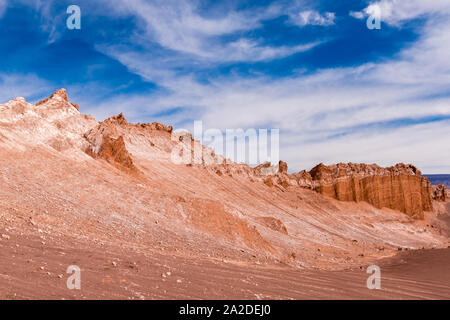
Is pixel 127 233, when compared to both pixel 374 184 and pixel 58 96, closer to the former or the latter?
pixel 58 96

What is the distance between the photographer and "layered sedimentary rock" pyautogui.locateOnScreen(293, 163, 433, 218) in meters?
50.7

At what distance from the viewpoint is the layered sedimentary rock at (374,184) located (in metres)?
50.7

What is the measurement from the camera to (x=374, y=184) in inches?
2115

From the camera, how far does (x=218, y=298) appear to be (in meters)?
6.11

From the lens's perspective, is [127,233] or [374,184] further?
[374,184]

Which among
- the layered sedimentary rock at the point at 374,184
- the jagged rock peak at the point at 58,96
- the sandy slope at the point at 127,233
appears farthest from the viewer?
the layered sedimentary rock at the point at 374,184

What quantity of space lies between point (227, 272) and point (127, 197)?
858 cm

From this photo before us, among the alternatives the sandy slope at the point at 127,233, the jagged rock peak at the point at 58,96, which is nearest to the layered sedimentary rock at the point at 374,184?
the sandy slope at the point at 127,233

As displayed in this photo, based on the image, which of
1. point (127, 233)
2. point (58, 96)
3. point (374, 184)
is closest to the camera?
point (127, 233)

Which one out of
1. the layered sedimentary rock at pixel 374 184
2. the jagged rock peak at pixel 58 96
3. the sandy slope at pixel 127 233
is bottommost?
the sandy slope at pixel 127 233

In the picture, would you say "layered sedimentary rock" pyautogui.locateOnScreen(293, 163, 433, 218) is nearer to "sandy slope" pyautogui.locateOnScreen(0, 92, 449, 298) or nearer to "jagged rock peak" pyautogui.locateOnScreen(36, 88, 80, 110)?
"sandy slope" pyautogui.locateOnScreen(0, 92, 449, 298)

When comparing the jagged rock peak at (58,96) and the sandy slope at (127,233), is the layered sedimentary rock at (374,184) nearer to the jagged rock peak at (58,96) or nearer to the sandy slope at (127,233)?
the sandy slope at (127,233)

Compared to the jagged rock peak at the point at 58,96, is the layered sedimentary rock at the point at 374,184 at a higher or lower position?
lower

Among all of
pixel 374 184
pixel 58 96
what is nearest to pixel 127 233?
pixel 58 96
